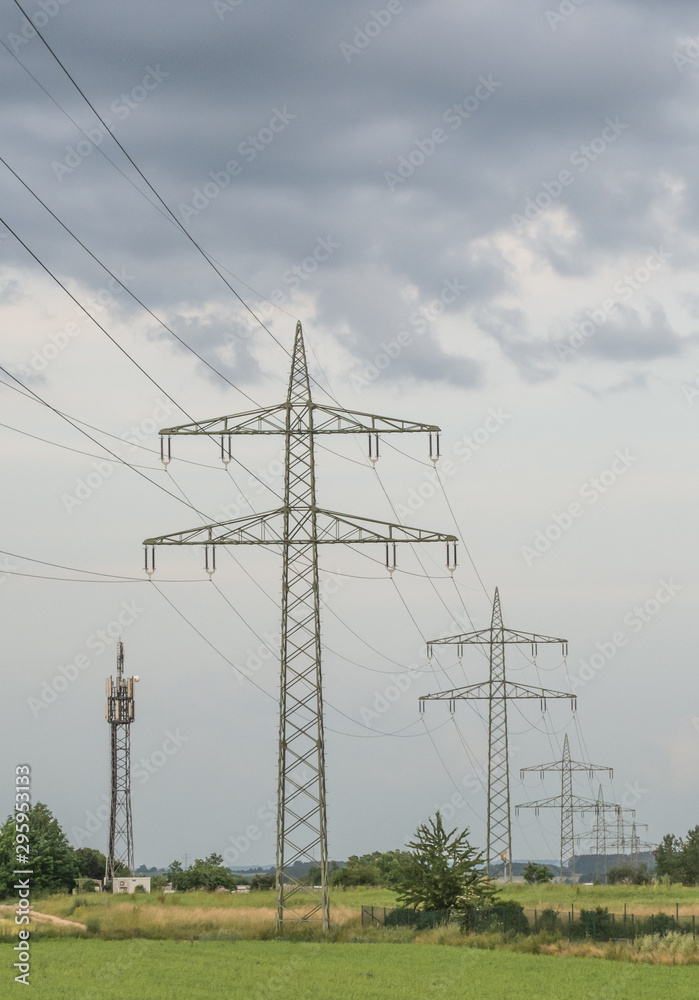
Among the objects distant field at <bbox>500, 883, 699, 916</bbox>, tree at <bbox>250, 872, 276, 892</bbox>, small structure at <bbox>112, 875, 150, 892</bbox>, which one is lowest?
tree at <bbox>250, 872, 276, 892</bbox>

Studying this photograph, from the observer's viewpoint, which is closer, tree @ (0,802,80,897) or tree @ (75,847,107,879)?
tree @ (0,802,80,897)

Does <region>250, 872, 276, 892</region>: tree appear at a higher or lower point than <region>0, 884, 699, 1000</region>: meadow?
lower

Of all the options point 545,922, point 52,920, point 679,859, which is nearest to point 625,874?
point 679,859

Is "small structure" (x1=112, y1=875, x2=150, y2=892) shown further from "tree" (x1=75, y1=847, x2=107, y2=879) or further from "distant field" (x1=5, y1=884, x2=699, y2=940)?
"tree" (x1=75, y1=847, x2=107, y2=879)

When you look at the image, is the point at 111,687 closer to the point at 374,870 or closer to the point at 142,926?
the point at 374,870

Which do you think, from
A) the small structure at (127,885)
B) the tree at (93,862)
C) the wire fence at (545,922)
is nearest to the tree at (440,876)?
the wire fence at (545,922)

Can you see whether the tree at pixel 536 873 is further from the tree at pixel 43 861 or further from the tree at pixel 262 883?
the tree at pixel 43 861

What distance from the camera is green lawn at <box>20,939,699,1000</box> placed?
37.3 m

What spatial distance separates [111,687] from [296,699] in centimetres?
6936

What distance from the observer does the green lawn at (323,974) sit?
3728 centimetres

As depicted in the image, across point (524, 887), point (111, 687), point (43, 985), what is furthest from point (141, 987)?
point (111, 687)

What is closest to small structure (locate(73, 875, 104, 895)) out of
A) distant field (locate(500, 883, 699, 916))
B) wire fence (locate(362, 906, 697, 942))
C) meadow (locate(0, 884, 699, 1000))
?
distant field (locate(500, 883, 699, 916))

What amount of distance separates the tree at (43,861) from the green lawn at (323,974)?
49.3m

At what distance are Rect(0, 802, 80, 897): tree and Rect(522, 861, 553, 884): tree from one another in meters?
38.5
